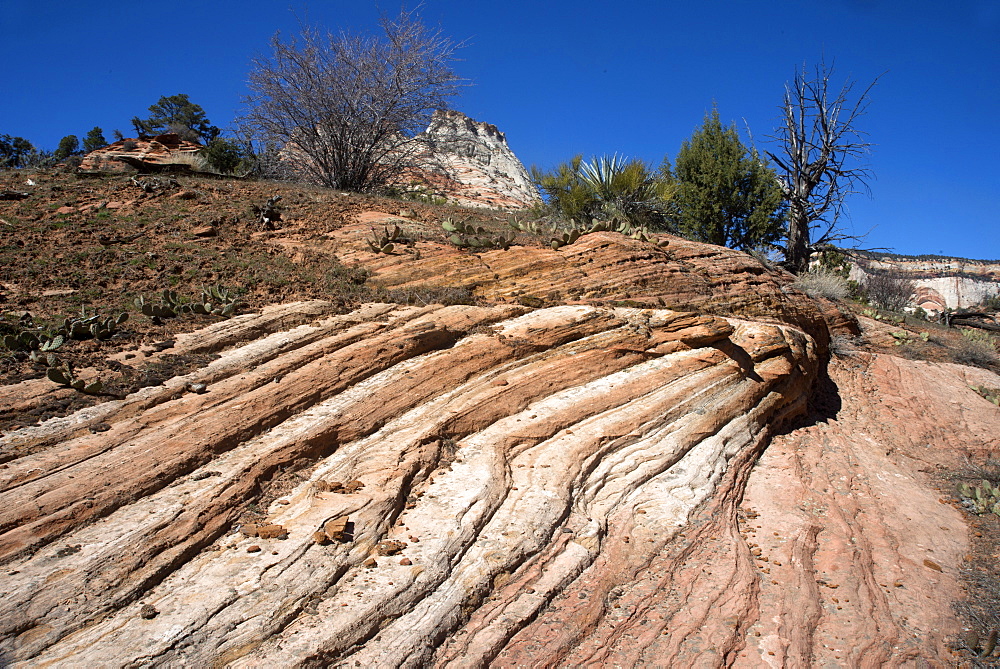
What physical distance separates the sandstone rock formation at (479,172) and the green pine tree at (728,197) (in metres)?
7.42

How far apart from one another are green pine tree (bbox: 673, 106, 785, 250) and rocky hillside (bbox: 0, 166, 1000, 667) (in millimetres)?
7104

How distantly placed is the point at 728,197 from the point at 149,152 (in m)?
17.4

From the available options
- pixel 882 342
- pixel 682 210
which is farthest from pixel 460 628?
pixel 682 210

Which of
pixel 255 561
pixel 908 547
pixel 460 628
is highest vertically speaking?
pixel 255 561

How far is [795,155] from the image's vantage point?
1537 cm

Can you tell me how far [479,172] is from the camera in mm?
28734

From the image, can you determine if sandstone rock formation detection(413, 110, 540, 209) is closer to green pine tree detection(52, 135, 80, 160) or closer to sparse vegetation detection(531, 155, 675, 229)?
sparse vegetation detection(531, 155, 675, 229)

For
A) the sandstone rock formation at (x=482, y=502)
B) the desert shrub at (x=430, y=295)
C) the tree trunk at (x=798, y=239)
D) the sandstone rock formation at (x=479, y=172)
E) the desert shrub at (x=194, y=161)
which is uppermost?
the sandstone rock formation at (x=479, y=172)

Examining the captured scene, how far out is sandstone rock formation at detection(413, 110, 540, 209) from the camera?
73.0 feet

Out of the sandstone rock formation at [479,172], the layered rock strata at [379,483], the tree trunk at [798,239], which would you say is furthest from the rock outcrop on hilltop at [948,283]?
the layered rock strata at [379,483]

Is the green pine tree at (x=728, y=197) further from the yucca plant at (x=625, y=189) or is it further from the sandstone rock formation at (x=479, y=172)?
the sandstone rock formation at (x=479, y=172)

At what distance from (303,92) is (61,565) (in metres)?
14.0

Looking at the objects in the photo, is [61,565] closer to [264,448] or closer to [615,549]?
[264,448]

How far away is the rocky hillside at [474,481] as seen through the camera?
375 cm
